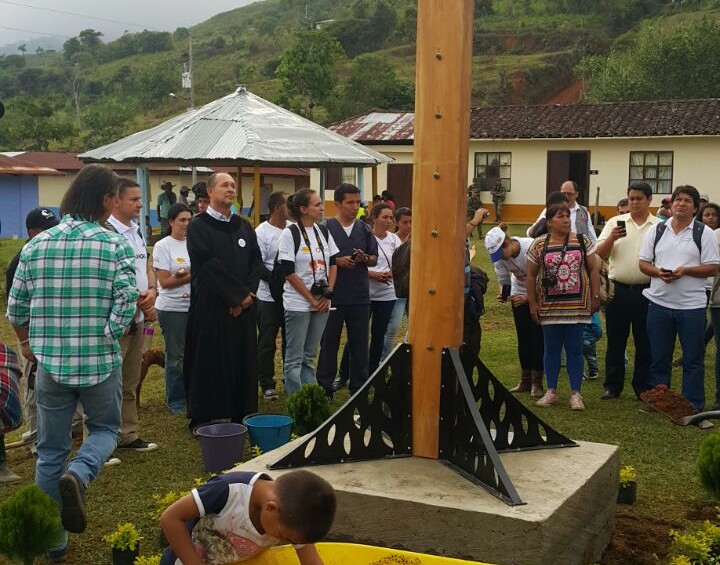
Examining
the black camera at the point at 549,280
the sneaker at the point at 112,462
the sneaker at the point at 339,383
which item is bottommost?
the sneaker at the point at 339,383

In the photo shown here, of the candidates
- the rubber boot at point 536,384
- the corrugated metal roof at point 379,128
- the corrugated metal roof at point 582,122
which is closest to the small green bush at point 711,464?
the rubber boot at point 536,384

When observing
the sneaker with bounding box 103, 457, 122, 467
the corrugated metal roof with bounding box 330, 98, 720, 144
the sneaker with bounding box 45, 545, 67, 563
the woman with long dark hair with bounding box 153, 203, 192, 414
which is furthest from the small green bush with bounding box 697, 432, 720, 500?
the corrugated metal roof with bounding box 330, 98, 720, 144

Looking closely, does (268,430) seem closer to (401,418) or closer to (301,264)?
(401,418)

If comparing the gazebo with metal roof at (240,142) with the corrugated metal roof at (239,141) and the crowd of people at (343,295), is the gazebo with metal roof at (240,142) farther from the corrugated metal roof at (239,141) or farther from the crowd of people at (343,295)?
the crowd of people at (343,295)

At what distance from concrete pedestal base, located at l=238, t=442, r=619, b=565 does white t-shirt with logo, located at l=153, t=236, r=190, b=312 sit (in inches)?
110

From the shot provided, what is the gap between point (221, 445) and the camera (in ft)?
18.2

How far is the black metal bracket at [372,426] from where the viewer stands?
14.5 feet

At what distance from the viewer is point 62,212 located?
4395 millimetres

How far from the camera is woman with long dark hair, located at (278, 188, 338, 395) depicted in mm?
7012

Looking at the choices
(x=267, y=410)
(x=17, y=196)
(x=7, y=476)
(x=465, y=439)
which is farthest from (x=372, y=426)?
(x=17, y=196)

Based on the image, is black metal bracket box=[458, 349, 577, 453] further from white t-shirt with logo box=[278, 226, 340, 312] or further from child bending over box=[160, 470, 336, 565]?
white t-shirt with logo box=[278, 226, 340, 312]

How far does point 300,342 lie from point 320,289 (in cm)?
47

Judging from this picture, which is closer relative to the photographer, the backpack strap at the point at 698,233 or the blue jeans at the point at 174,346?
the backpack strap at the point at 698,233

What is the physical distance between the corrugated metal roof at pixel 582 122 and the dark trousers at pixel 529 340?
22290 mm
